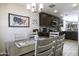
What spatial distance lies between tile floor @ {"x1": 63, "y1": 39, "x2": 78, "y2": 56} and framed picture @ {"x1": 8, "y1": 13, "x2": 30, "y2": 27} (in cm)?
72

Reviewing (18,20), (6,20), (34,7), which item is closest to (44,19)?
(34,7)

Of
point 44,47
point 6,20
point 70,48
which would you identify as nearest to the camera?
point 44,47

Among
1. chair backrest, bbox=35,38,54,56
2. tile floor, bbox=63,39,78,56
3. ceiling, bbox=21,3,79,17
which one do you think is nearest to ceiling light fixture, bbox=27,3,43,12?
ceiling, bbox=21,3,79,17

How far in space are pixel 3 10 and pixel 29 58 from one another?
83 centimetres

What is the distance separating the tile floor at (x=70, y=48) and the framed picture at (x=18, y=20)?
720 mm

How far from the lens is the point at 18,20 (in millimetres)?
1584

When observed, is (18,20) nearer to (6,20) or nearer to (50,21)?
(6,20)

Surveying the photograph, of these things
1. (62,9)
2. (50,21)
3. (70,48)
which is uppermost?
(62,9)

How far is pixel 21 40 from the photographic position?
1.62m

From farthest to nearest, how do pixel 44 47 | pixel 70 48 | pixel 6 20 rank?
1. pixel 70 48
2. pixel 6 20
3. pixel 44 47

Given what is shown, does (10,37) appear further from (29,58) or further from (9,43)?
(29,58)

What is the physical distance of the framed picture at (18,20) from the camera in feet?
5.00

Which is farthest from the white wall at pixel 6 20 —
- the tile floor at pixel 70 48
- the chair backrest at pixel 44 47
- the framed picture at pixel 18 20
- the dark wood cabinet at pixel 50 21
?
the tile floor at pixel 70 48

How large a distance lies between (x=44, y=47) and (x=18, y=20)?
599mm
